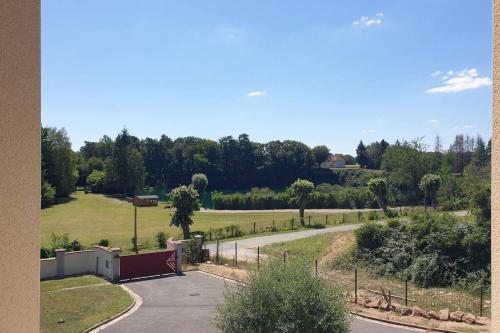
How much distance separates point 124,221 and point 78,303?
3185 cm

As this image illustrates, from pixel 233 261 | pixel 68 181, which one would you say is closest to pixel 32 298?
pixel 233 261

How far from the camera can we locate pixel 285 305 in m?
11.4

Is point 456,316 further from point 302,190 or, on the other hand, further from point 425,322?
point 302,190

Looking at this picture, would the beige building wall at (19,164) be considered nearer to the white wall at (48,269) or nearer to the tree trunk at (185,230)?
the white wall at (48,269)

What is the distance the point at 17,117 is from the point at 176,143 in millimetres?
112146

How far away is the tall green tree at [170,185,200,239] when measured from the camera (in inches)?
1369

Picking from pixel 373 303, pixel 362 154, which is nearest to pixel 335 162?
pixel 362 154

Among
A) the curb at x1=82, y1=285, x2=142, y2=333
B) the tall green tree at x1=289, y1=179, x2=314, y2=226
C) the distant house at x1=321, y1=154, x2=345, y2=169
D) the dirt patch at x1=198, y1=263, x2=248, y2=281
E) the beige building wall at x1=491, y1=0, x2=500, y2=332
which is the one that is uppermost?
the distant house at x1=321, y1=154, x2=345, y2=169

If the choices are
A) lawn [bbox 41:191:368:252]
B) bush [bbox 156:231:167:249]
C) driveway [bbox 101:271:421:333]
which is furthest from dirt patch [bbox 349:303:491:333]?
lawn [bbox 41:191:368:252]

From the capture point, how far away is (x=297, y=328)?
11344mm

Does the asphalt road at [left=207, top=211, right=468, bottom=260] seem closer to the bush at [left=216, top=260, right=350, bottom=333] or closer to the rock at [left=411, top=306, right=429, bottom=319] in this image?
the rock at [left=411, top=306, right=429, bottom=319]

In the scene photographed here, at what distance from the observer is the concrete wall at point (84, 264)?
977 inches

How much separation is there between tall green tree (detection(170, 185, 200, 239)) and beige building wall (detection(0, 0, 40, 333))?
32.9 meters

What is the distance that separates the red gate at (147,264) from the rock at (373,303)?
12.2m
